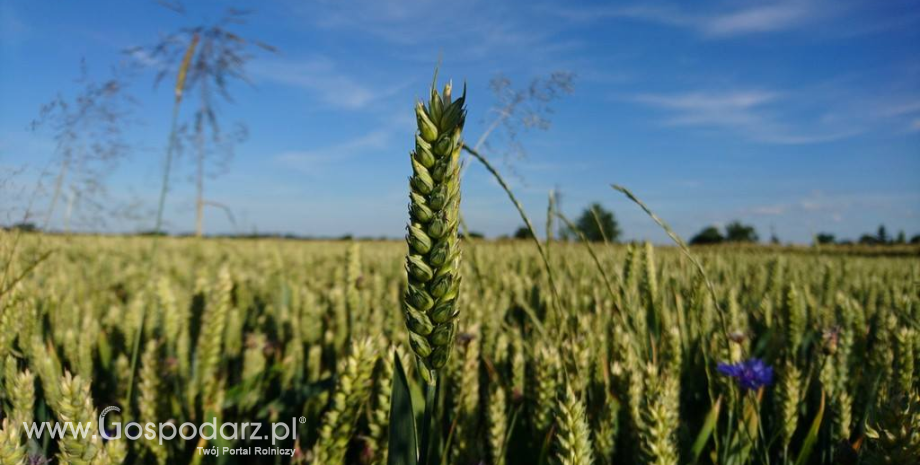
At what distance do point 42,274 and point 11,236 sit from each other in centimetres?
187

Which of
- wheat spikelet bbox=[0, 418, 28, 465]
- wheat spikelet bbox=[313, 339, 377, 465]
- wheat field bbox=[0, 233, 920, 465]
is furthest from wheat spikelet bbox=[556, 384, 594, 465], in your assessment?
wheat spikelet bbox=[0, 418, 28, 465]

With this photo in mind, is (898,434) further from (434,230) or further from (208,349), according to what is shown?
(208,349)

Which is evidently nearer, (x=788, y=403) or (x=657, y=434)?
(x=657, y=434)

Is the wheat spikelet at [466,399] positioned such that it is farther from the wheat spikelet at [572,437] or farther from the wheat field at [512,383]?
the wheat spikelet at [572,437]

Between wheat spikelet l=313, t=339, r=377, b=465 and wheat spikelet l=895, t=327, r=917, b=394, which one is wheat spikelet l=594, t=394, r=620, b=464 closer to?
wheat spikelet l=313, t=339, r=377, b=465

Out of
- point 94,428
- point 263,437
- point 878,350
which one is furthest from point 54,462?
point 878,350

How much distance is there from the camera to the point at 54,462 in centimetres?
114

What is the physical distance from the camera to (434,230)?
0.57 metres

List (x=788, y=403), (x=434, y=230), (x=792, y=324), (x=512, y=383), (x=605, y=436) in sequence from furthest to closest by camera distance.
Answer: (x=792, y=324) → (x=512, y=383) → (x=788, y=403) → (x=605, y=436) → (x=434, y=230)

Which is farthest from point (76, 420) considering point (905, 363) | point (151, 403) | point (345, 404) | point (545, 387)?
point (905, 363)

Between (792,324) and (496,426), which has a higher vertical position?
(792,324)

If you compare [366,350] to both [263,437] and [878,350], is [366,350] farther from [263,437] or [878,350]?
[878,350]

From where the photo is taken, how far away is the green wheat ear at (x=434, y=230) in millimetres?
572

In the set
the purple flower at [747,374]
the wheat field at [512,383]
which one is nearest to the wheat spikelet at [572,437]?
the wheat field at [512,383]
